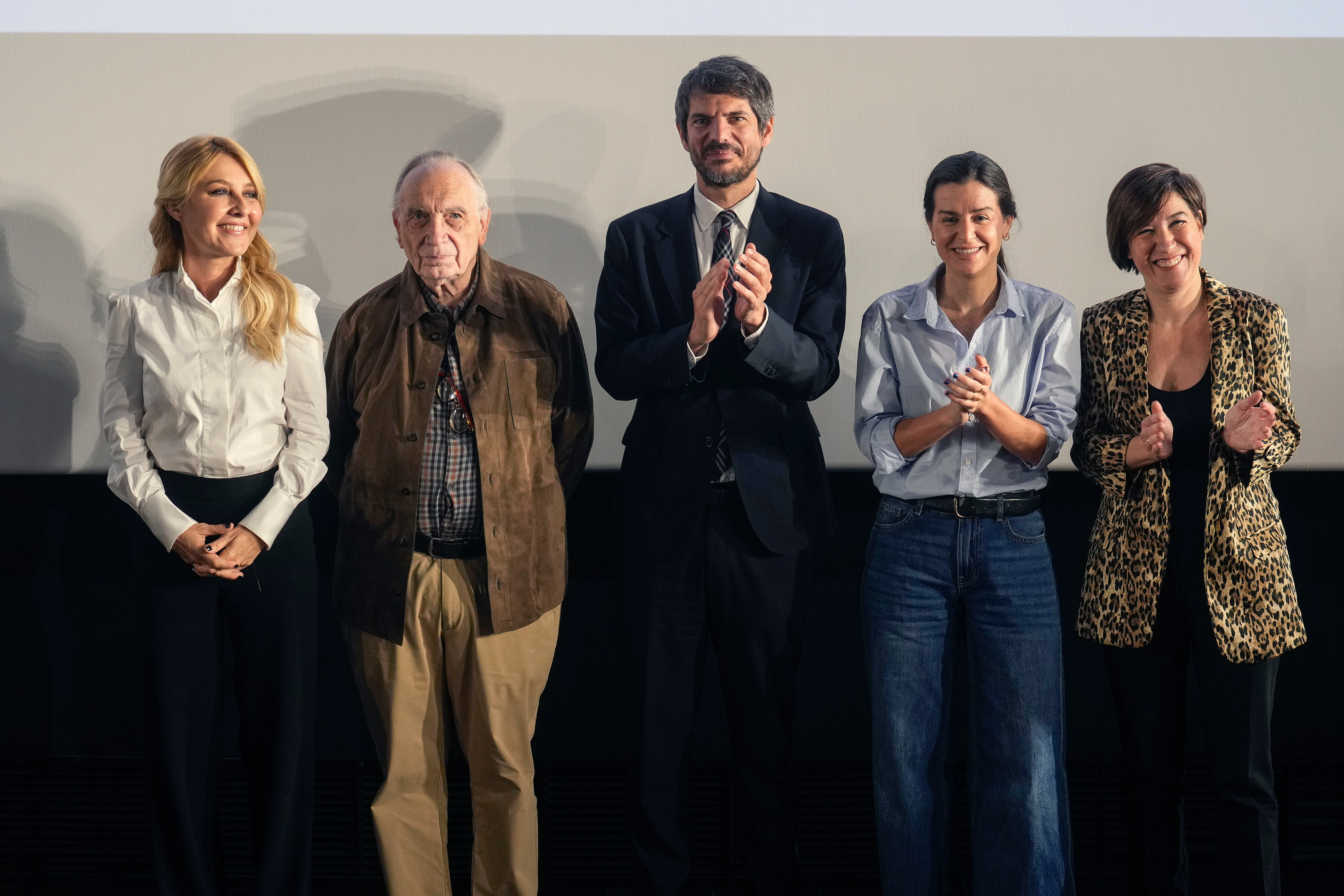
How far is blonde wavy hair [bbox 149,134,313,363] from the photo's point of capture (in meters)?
2.06

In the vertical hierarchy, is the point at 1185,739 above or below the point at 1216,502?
below

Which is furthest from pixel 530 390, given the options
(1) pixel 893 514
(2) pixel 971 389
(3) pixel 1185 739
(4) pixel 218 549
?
(3) pixel 1185 739

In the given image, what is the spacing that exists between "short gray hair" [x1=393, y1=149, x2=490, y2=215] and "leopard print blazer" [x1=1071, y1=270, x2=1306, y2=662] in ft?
4.39

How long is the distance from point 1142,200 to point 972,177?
0.37 meters

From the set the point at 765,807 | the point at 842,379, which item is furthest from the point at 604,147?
the point at 765,807

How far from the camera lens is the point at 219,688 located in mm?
2102

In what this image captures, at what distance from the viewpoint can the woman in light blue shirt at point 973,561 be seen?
1.95m

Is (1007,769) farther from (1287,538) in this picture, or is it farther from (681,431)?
(1287,538)

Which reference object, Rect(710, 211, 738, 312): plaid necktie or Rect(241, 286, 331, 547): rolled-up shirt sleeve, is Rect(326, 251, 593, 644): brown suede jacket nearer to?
Rect(241, 286, 331, 547): rolled-up shirt sleeve

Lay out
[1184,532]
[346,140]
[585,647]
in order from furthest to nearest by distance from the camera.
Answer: [585,647]
[346,140]
[1184,532]

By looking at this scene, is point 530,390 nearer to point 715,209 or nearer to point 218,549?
point 715,209

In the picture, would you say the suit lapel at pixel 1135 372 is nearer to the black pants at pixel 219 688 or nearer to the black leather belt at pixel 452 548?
the black leather belt at pixel 452 548

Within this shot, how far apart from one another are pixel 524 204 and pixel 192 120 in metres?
0.87

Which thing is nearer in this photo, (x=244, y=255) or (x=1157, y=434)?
(x=1157, y=434)
